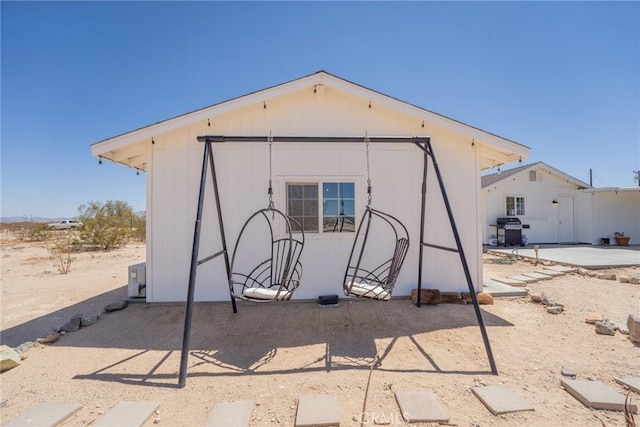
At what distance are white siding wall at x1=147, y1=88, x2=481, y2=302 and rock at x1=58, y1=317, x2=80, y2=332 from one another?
0.92 metres

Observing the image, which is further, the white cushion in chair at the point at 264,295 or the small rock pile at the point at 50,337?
the white cushion in chair at the point at 264,295

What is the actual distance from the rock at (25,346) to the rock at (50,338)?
5cm

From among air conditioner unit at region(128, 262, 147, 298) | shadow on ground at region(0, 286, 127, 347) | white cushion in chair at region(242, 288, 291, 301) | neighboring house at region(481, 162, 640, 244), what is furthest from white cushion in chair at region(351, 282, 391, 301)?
neighboring house at region(481, 162, 640, 244)

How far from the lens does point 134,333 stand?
336cm

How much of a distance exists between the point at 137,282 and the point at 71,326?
3.48ft

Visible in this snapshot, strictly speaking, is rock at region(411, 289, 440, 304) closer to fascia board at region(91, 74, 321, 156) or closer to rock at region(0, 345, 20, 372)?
fascia board at region(91, 74, 321, 156)

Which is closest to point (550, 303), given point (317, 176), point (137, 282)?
point (317, 176)

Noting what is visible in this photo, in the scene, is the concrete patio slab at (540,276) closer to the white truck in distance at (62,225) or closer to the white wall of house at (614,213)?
the white wall of house at (614,213)

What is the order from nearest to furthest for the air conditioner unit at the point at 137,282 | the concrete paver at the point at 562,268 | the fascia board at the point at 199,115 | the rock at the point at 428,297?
the fascia board at the point at 199,115 < the rock at the point at 428,297 < the air conditioner unit at the point at 137,282 < the concrete paver at the point at 562,268

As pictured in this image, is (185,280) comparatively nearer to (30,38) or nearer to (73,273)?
(73,273)

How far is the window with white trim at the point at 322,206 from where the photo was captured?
14.6 ft

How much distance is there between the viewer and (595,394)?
1.99 metres

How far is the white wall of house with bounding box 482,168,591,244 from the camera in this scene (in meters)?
11.3

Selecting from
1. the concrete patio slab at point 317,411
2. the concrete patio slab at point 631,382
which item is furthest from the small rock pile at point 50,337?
the concrete patio slab at point 631,382
